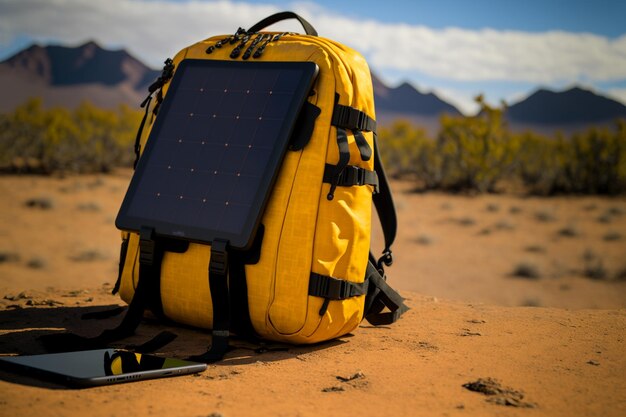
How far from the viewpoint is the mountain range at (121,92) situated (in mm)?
92812

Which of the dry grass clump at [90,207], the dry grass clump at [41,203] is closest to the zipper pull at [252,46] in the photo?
the dry grass clump at [90,207]

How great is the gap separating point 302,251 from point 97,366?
1244mm

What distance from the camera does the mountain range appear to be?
92.8m

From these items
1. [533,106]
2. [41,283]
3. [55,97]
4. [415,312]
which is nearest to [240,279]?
[415,312]

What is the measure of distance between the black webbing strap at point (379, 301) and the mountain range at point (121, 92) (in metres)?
90.0

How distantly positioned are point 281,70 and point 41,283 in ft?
21.7

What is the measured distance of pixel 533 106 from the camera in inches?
4038

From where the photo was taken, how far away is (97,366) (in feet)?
9.86

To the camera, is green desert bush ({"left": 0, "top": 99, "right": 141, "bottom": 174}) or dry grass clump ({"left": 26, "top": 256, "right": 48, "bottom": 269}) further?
green desert bush ({"left": 0, "top": 99, "right": 141, "bottom": 174})

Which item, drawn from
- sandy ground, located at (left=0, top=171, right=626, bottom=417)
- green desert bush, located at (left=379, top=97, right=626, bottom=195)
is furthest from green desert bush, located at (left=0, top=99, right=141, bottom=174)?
sandy ground, located at (left=0, top=171, right=626, bottom=417)

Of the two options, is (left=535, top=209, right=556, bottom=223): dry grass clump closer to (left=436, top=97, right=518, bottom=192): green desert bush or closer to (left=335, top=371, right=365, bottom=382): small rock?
(left=436, top=97, right=518, bottom=192): green desert bush

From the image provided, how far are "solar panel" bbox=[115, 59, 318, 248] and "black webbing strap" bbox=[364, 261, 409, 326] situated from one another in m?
0.97

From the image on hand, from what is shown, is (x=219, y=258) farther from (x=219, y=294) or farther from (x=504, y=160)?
(x=504, y=160)

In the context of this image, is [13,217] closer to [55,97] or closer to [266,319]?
[266,319]
